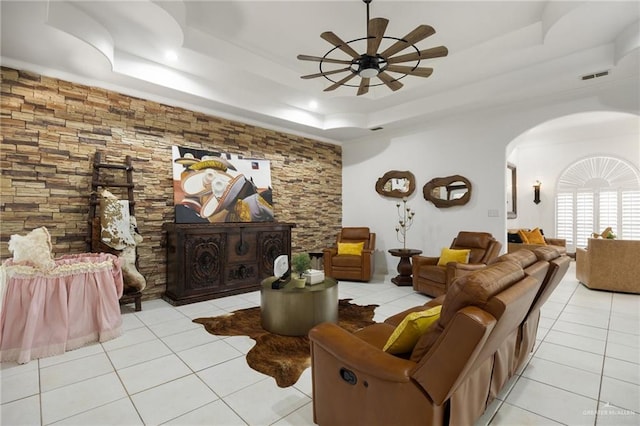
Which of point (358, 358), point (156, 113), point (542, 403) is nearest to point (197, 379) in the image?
point (358, 358)

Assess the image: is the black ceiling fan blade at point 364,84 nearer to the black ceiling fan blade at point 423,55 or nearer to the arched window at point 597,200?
the black ceiling fan blade at point 423,55

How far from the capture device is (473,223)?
5.27 metres

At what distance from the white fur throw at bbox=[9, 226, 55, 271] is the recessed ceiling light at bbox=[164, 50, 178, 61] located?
8.04 ft

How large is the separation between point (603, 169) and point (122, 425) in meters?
10.3

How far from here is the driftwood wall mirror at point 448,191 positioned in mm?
5344

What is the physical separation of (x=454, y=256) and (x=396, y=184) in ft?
7.06

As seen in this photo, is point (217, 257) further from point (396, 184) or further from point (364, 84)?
point (396, 184)

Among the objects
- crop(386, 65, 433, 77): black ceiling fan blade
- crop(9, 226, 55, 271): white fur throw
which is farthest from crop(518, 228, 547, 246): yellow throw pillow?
crop(9, 226, 55, 271): white fur throw

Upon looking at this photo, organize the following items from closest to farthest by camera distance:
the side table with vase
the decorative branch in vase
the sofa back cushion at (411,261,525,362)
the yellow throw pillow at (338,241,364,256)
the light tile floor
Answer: the sofa back cushion at (411,261,525,362), the light tile floor, the side table with vase, the yellow throw pillow at (338,241,364,256), the decorative branch in vase

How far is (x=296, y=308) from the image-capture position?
3.07 m

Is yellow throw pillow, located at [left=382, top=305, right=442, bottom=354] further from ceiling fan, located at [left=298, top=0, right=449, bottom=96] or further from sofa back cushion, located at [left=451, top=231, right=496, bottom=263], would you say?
sofa back cushion, located at [left=451, top=231, right=496, bottom=263]

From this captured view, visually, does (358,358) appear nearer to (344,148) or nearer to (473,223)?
(473,223)

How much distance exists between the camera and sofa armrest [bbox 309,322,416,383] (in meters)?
1.35

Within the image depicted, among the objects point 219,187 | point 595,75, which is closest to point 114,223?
point 219,187
